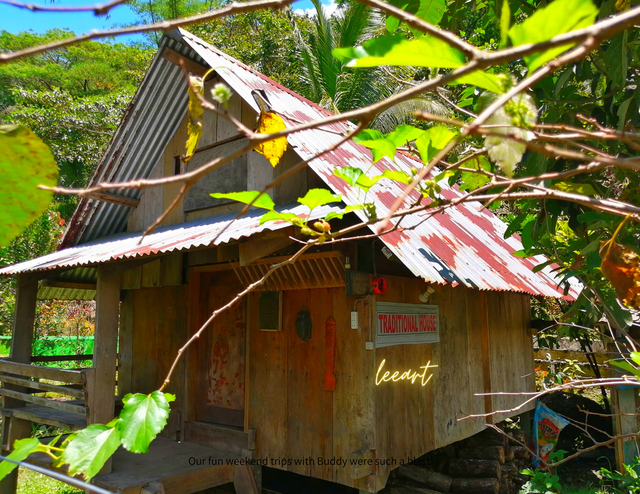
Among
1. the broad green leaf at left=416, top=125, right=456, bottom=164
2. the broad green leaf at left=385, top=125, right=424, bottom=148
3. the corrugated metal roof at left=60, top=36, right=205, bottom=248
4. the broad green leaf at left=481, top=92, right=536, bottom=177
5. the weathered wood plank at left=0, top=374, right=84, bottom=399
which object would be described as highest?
the corrugated metal roof at left=60, top=36, right=205, bottom=248

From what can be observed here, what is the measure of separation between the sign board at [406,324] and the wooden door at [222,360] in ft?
6.10

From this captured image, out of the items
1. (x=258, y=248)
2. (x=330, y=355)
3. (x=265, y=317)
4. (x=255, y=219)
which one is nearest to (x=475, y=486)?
(x=330, y=355)

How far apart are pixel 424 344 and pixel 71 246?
501 centimetres

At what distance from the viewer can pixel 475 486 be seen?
5.83 m

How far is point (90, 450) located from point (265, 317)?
14.5ft

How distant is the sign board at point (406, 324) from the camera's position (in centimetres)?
477

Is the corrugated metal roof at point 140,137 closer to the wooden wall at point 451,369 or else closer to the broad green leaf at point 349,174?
the wooden wall at point 451,369

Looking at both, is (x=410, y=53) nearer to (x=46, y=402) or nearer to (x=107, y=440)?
(x=107, y=440)

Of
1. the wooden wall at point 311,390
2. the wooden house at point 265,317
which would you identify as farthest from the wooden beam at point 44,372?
the wooden wall at point 311,390

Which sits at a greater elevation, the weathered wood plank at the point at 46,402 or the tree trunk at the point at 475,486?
the weathered wood plank at the point at 46,402

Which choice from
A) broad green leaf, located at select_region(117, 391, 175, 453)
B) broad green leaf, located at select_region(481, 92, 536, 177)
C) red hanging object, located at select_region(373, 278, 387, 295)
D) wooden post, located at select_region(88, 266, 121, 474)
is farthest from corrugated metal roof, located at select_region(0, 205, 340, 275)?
broad green leaf, located at select_region(481, 92, 536, 177)

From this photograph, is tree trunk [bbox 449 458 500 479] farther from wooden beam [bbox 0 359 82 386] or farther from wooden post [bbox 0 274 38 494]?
wooden post [bbox 0 274 38 494]

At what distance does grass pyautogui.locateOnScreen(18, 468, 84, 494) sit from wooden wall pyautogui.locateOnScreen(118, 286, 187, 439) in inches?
57.0

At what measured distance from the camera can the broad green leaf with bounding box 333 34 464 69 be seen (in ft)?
2.42
